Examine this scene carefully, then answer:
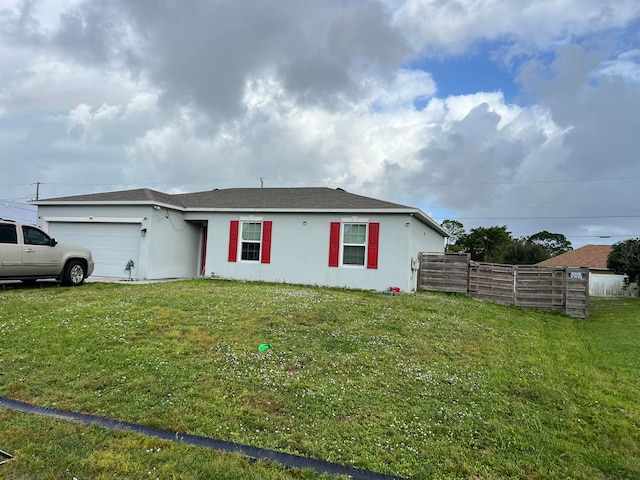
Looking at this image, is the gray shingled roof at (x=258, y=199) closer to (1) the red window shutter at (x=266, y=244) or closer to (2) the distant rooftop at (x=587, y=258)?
(1) the red window shutter at (x=266, y=244)

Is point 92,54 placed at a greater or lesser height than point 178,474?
greater

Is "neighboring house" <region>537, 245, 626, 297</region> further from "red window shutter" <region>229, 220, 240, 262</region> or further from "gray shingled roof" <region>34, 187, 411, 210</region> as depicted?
"red window shutter" <region>229, 220, 240, 262</region>

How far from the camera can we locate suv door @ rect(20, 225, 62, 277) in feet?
31.5

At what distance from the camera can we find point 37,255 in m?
9.77

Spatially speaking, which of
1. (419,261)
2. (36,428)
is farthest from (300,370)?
(419,261)

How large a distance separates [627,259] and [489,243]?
21.8 metres

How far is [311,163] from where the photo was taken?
2223 centimetres

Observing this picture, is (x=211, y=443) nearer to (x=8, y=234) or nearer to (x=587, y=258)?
(x=8, y=234)

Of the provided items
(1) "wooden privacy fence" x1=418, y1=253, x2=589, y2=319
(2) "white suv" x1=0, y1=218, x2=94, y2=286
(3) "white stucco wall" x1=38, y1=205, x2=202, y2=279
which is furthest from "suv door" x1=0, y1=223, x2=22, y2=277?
(1) "wooden privacy fence" x1=418, y1=253, x2=589, y2=319

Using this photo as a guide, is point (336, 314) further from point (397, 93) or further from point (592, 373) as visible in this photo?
point (397, 93)

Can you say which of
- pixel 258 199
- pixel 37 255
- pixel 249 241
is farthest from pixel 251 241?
pixel 37 255

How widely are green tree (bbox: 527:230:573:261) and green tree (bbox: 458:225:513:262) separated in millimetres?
9433

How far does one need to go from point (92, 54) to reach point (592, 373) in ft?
48.8

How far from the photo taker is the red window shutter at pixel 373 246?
12.8 metres
